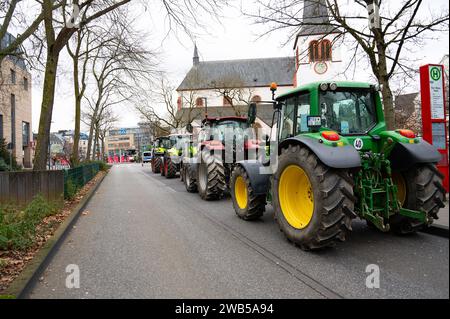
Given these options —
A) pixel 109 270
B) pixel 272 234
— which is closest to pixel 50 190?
pixel 109 270

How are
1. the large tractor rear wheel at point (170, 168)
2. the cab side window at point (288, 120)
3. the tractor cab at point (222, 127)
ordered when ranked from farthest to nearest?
the large tractor rear wheel at point (170, 168), the tractor cab at point (222, 127), the cab side window at point (288, 120)

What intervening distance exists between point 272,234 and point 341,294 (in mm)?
2318

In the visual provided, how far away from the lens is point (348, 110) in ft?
16.6

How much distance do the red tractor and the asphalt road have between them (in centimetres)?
270

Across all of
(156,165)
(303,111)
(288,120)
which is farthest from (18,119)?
(303,111)

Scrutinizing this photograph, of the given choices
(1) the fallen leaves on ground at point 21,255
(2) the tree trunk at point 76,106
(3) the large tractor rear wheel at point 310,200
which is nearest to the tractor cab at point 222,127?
(1) the fallen leaves on ground at point 21,255

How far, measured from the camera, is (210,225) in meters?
6.45

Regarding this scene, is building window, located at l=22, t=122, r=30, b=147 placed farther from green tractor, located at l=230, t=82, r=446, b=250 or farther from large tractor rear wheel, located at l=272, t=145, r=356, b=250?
large tractor rear wheel, located at l=272, t=145, r=356, b=250

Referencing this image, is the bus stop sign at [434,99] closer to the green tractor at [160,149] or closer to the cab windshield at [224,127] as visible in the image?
the cab windshield at [224,127]

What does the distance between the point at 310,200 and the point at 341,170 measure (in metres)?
0.77

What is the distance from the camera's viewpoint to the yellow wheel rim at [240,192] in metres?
6.69

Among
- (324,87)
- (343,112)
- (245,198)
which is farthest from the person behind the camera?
(245,198)

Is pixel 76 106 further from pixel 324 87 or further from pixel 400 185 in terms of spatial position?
pixel 400 185

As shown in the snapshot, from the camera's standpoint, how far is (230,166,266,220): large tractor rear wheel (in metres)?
6.22
